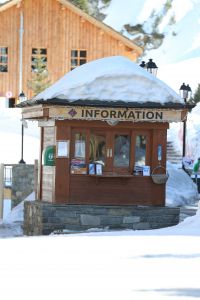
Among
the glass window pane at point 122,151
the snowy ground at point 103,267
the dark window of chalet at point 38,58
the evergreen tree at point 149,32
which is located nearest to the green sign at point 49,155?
the glass window pane at point 122,151

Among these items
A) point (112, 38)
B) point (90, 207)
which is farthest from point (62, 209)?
point (112, 38)

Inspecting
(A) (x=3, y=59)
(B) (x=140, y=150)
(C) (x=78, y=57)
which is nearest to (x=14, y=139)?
(A) (x=3, y=59)

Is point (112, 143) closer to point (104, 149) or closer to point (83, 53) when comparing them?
point (104, 149)

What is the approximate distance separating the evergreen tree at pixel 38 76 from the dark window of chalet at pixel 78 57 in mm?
1731

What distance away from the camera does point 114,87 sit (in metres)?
20.7

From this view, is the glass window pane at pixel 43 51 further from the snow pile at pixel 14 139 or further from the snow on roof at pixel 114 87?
the snow on roof at pixel 114 87

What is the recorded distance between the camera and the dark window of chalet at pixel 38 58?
49.5 m

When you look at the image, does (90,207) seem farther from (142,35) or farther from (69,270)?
(142,35)

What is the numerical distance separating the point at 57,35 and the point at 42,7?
1833 millimetres

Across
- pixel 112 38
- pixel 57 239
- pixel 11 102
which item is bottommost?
pixel 57 239

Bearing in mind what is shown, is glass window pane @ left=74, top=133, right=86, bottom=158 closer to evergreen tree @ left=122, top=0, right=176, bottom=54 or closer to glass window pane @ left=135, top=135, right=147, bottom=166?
glass window pane @ left=135, top=135, right=147, bottom=166

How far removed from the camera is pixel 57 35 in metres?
51.0

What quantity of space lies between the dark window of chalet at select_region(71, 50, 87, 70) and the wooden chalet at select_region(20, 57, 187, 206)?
30.0 m

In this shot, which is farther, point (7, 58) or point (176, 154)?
point (7, 58)
